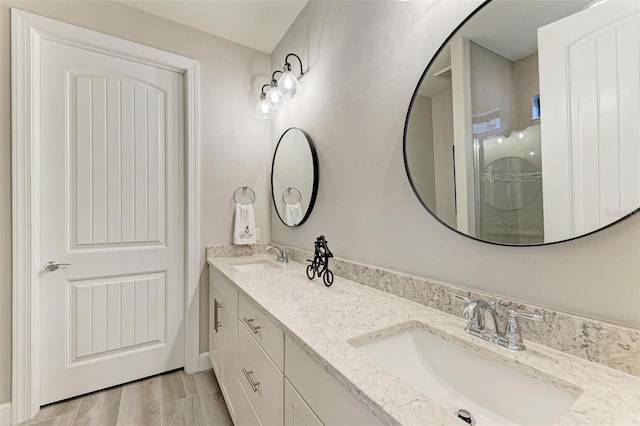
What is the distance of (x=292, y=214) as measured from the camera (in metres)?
2.04

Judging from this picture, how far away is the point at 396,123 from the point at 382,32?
45cm

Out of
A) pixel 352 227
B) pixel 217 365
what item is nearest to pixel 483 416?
pixel 352 227

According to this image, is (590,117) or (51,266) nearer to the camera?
(590,117)

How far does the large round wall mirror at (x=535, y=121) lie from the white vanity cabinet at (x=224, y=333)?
45.1 inches

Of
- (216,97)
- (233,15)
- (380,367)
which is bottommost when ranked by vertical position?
(380,367)

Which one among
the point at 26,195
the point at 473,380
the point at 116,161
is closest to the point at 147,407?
the point at 26,195

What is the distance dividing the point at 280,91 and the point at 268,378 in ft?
5.70

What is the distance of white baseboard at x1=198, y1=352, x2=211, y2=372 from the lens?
2.08m

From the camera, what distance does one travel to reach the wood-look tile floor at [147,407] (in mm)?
1568

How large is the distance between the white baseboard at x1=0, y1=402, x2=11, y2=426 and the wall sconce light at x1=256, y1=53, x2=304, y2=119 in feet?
7.55

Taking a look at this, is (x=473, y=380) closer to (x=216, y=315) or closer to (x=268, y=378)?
(x=268, y=378)

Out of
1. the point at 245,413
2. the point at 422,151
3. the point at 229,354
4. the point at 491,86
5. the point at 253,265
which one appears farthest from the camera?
the point at 253,265

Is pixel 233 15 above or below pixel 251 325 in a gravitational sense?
above

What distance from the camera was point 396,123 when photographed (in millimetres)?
1223
